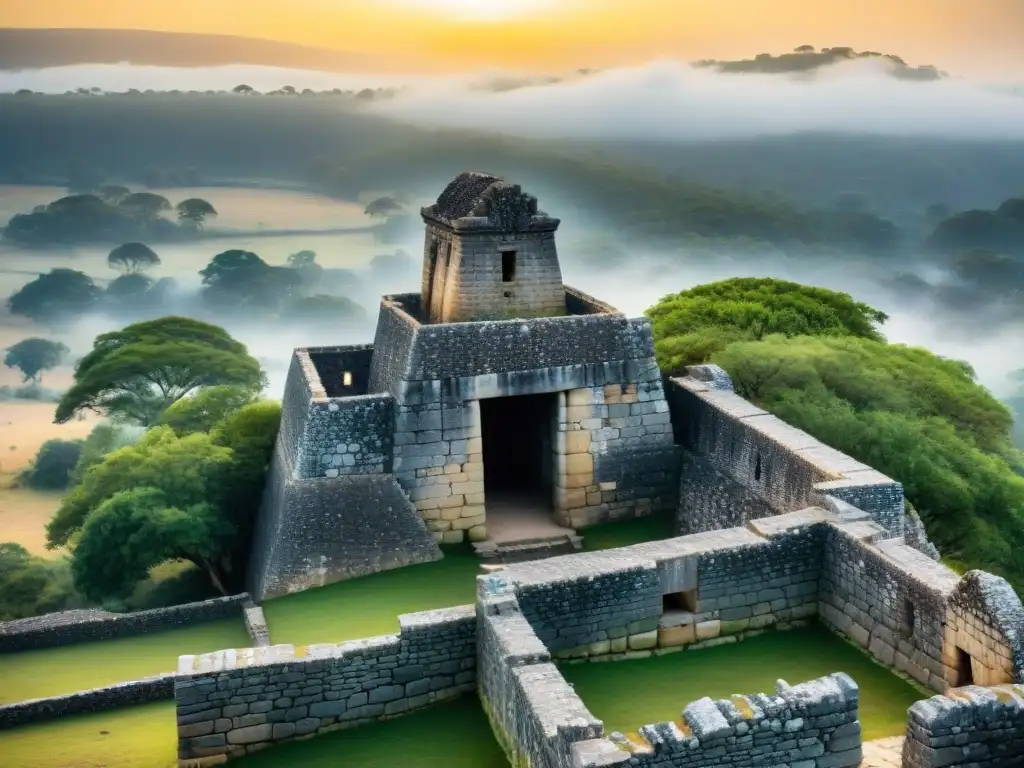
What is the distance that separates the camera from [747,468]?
57.7 feet

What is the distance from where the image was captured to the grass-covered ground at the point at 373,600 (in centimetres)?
1575

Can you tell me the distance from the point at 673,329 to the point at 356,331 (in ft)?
124

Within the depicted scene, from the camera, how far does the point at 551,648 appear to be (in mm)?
13773

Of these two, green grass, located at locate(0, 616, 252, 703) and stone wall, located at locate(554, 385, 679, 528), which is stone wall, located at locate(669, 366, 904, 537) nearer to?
stone wall, located at locate(554, 385, 679, 528)

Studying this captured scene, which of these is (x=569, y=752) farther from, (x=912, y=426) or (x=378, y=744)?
(x=912, y=426)

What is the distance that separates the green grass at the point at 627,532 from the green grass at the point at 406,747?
5.38 m

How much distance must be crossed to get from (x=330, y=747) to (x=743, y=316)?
20.1 metres

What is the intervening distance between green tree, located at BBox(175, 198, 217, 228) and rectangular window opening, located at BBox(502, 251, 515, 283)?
55.6 meters

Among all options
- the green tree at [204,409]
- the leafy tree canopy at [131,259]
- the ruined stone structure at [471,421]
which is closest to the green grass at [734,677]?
the ruined stone structure at [471,421]

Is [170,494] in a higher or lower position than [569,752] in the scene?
lower

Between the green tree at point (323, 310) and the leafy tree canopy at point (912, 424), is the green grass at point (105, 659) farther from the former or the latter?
the green tree at point (323, 310)

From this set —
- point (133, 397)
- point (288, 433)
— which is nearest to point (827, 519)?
point (288, 433)

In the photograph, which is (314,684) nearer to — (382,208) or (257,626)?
(257,626)

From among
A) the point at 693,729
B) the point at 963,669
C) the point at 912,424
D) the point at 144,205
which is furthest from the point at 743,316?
the point at 144,205
